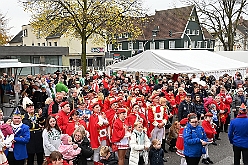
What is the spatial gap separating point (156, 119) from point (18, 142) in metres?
3.66

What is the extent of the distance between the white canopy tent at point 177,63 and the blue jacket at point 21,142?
7719 millimetres

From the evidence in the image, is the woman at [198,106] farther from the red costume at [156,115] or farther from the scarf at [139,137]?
the scarf at [139,137]

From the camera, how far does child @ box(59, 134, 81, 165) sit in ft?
17.9

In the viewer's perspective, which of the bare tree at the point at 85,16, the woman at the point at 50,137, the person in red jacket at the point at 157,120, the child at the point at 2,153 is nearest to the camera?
the child at the point at 2,153

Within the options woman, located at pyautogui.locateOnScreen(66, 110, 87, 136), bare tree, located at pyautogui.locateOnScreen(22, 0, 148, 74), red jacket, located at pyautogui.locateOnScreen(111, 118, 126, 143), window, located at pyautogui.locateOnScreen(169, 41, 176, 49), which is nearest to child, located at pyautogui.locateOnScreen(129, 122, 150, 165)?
red jacket, located at pyautogui.locateOnScreen(111, 118, 126, 143)

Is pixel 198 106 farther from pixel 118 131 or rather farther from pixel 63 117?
pixel 63 117

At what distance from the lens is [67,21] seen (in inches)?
855

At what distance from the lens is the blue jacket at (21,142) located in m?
5.89

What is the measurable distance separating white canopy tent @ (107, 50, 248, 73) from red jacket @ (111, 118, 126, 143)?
604 centimetres

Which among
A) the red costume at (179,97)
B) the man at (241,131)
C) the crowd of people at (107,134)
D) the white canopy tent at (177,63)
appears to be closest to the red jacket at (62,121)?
the crowd of people at (107,134)

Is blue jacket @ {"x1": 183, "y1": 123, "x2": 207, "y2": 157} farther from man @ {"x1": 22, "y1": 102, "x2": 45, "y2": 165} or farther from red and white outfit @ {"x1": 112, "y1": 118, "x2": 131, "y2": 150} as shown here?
man @ {"x1": 22, "y1": 102, "x2": 45, "y2": 165}

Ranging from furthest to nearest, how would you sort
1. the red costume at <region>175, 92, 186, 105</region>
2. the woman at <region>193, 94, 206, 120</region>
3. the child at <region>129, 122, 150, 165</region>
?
the red costume at <region>175, 92, 186, 105</region>
the woman at <region>193, 94, 206, 120</region>
the child at <region>129, 122, 150, 165</region>

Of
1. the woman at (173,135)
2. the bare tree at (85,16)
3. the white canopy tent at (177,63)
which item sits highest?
the bare tree at (85,16)

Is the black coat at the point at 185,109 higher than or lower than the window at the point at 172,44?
lower
